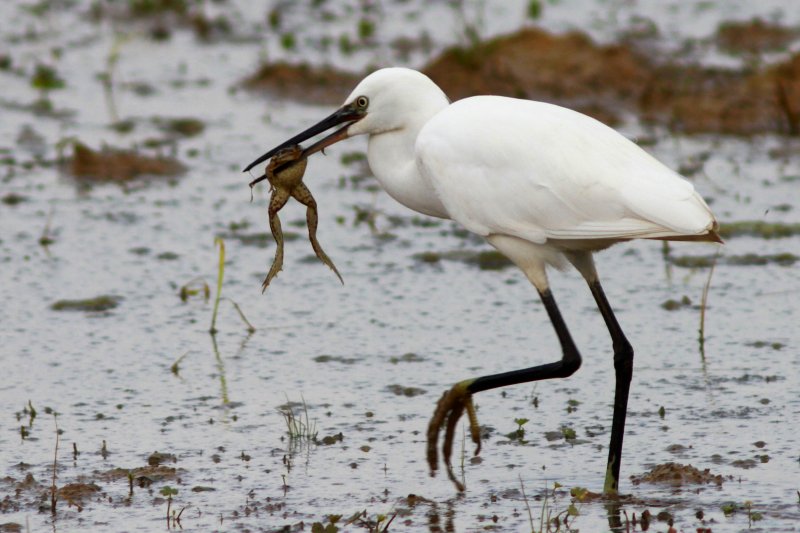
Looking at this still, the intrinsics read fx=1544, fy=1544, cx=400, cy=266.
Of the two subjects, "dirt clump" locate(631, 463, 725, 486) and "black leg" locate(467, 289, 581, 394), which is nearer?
"dirt clump" locate(631, 463, 725, 486)

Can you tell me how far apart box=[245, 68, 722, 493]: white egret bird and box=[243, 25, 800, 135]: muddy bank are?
20.1 feet

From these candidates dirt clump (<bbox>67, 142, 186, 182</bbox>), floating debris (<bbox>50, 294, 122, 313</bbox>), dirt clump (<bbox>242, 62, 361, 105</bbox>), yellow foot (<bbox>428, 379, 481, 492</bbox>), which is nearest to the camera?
yellow foot (<bbox>428, 379, 481, 492</bbox>)

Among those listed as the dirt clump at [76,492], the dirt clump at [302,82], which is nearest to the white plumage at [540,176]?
the dirt clump at [76,492]

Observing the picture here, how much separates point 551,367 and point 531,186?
0.75 m

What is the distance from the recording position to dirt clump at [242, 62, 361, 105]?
13406mm

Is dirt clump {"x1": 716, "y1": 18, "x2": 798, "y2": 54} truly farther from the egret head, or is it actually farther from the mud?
the mud

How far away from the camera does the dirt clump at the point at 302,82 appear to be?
1341 centimetres

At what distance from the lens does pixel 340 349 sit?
7.38m

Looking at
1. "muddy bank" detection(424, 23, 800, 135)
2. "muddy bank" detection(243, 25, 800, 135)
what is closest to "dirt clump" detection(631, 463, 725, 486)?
"muddy bank" detection(243, 25, 800, 135)

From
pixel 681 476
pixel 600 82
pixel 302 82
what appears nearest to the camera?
pixel 681 476

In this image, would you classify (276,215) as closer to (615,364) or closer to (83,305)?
(615,364)

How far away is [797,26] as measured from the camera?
15562 millimetres

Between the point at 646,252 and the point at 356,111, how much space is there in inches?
135

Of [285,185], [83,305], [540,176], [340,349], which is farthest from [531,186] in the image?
[83,305]
